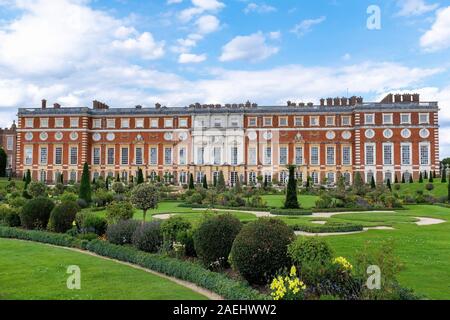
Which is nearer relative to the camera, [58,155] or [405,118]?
[405,118]

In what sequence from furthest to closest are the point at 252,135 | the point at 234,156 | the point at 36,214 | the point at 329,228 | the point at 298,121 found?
the point at 234,156
the point at 252,135
the point at 298,121
the point at 36,214
the point at 329,228

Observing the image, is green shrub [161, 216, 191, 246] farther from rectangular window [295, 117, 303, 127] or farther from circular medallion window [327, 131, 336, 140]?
circular medallion window [327, 131, 336, 140]

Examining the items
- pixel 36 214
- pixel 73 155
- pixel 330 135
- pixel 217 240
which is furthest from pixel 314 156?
pixel 217 240

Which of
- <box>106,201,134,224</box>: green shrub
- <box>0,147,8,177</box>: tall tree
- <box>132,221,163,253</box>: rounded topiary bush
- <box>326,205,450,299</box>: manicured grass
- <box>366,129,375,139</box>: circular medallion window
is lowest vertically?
<box>326,205,450,299</box>: manicured grass

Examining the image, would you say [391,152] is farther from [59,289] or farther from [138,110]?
[59,289]

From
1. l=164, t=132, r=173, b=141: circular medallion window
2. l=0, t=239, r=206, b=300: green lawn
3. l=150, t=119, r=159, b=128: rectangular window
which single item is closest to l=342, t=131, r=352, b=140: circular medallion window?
l=164, t=132, r=173, b=141: circular medallion window

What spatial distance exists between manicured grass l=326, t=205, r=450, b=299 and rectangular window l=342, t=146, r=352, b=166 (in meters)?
31.8

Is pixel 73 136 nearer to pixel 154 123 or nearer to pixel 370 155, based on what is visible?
pixel 154 123

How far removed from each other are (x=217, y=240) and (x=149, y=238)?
297 centimetres

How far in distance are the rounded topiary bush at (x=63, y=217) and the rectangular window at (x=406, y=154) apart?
40612mm

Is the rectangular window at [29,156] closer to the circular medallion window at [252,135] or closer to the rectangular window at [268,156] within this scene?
the circular medallion window at [252,135]

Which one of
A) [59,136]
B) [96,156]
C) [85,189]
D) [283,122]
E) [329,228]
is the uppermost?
[283,122]

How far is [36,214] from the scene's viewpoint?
1652 centimetres

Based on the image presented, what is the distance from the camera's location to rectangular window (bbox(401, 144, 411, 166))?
48.1 metres
